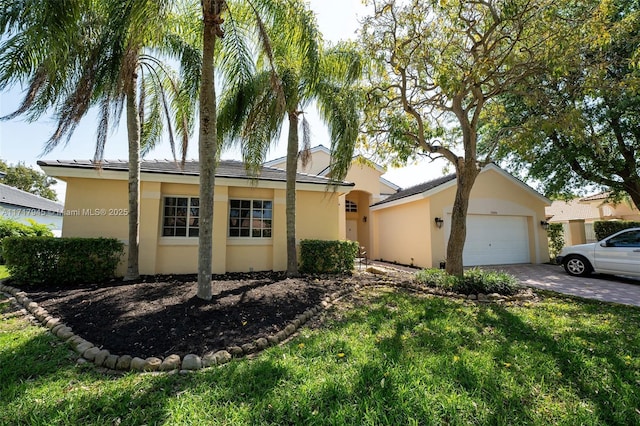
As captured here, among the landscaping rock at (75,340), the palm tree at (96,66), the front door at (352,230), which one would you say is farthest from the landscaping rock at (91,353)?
the front door at (352,230)

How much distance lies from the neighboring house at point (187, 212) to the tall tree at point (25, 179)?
35.2 metres

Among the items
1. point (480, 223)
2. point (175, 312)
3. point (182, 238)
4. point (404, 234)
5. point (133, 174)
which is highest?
point (133, 174)

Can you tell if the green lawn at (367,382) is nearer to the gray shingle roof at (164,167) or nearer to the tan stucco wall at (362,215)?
the gray shingle roof at (164,167)

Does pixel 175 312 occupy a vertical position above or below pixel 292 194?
below

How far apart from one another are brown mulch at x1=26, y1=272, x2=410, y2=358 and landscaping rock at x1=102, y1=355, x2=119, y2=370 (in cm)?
13

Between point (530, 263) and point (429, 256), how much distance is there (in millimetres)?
6252

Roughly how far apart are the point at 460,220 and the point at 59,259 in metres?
11.6

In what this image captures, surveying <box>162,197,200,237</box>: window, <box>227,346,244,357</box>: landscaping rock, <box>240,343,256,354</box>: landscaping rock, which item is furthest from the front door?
<box>227,346,244,357</box>: landscaping rock

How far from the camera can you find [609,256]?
9.37 meters

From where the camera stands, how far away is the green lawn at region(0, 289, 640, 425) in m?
2.60

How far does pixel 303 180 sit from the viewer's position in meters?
10.6

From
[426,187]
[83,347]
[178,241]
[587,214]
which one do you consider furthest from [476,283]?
[587,214]

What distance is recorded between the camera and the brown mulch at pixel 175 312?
403cm

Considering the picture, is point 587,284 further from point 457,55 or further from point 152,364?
point 152,364
